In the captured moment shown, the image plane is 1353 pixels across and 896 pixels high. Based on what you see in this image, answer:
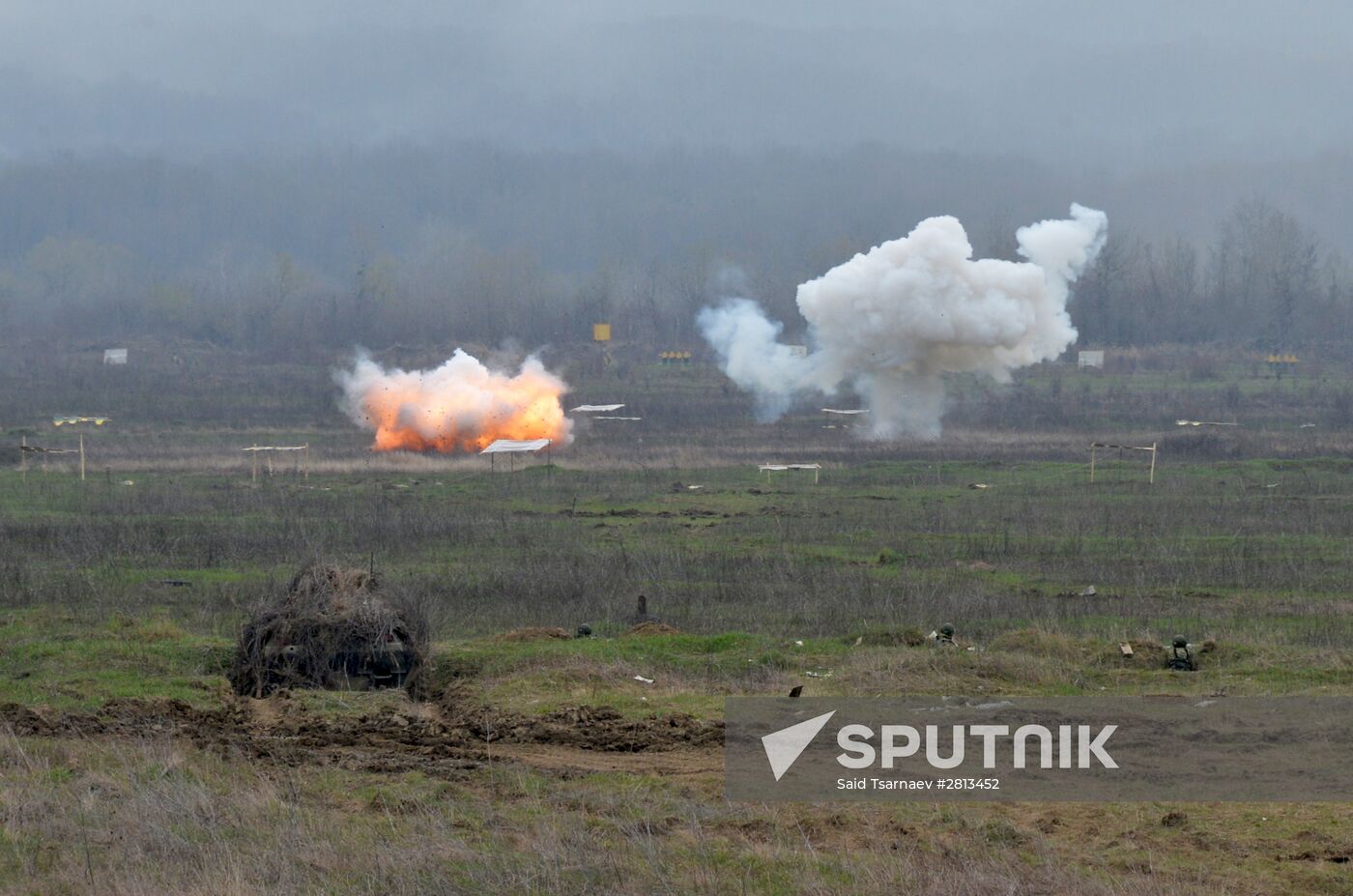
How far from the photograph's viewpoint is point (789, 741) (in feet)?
53.8

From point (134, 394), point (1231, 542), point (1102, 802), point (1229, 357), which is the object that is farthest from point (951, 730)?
point (1229, 357)

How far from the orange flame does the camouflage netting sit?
41139 mm

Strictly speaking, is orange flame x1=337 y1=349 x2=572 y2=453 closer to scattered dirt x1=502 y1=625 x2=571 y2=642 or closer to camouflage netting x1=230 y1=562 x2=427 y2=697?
scattered dirt x1=502 y1=625 x2=571 y2=642

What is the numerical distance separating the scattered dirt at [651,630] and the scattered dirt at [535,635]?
103cm

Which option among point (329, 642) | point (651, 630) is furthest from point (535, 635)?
point (329, 642)

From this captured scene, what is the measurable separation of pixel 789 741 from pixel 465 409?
46886mm

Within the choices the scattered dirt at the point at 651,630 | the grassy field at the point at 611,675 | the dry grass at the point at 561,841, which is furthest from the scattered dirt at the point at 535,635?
the dry grass at the point at 561,841

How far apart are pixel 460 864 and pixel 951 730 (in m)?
6.70

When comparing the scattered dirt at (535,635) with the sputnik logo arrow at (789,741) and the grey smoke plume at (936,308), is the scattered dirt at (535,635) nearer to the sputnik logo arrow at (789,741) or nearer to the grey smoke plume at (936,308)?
the sputnik logo arrow at (789,741)

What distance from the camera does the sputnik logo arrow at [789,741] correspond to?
15578 millimetres

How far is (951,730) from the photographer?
16.8 m

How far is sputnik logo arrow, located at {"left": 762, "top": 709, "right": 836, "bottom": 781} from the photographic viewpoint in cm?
1558

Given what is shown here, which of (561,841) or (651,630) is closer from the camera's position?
(561,841)

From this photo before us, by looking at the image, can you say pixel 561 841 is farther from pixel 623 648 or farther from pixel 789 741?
pixel 623 648
